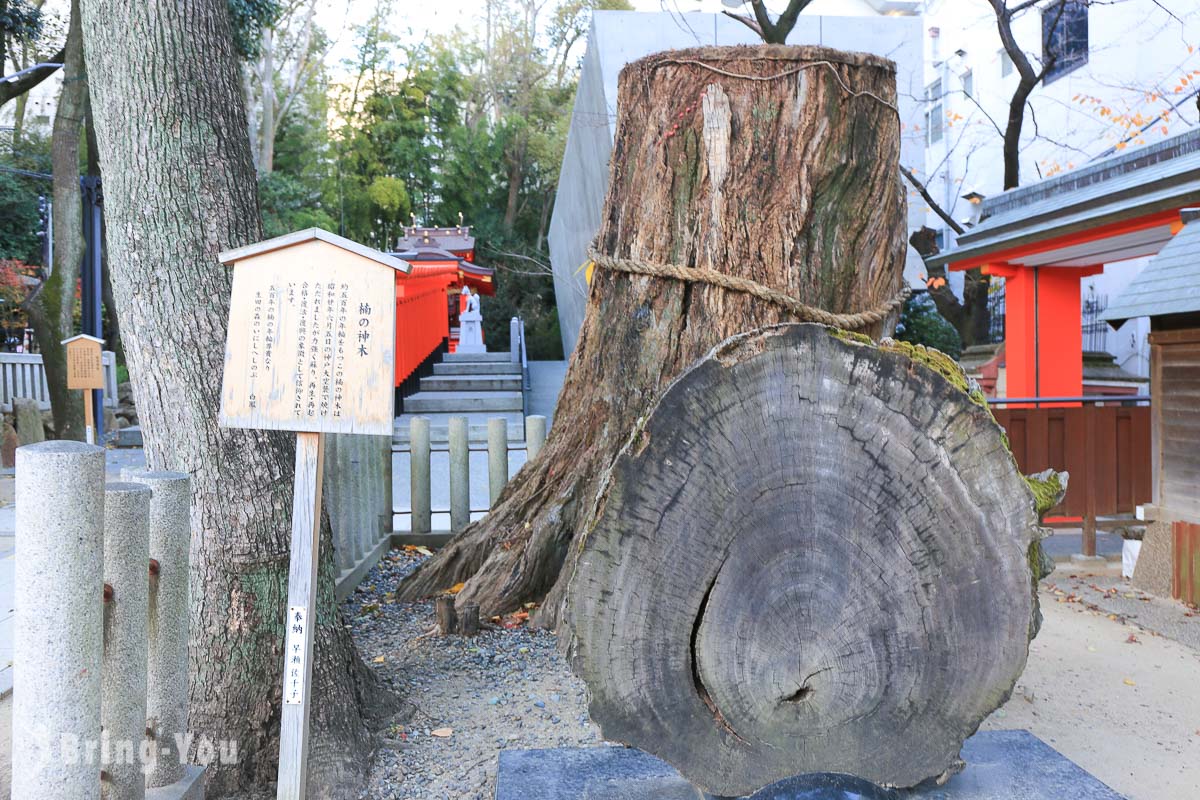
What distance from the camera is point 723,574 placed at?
2115mm

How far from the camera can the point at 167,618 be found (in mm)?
2510

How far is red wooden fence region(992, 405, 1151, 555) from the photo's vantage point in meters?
6.88

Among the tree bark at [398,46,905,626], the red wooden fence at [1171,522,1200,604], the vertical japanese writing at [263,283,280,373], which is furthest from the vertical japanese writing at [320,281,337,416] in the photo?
the red wooden fence at [1171,522,1200,604]

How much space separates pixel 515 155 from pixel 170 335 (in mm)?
27003

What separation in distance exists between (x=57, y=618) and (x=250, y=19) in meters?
12.6

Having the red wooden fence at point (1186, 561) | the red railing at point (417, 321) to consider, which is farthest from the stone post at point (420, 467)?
the red wooden fence at point (1186, 561)

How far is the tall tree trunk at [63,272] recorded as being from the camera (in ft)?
39.7

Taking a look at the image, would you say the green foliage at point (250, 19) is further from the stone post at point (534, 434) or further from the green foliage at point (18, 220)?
the stone post at point (534, 434)

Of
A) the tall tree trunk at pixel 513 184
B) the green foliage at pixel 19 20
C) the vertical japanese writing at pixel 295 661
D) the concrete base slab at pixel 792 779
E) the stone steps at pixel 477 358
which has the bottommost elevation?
the concrete base slab at pixel 792 779

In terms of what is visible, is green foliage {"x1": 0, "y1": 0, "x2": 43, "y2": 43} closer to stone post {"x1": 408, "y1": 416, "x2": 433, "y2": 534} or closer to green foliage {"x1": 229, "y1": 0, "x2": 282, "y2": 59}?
green foliage {"x1": 229, "y1": 0, "x2": 282, "y2": 59}

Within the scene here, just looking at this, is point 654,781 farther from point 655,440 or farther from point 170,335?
point 170,335

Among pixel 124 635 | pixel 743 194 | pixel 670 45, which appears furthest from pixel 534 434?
pixel 670 45

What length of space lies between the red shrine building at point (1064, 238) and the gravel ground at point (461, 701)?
569cm

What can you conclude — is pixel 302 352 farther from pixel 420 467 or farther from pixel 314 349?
pixel 420 467
